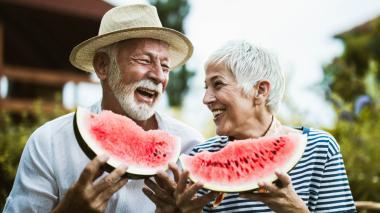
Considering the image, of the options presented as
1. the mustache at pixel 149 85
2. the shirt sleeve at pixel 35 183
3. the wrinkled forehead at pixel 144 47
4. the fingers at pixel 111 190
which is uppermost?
the wrinkled forehead at pixel 144 47

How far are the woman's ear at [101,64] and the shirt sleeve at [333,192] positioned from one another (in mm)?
1744

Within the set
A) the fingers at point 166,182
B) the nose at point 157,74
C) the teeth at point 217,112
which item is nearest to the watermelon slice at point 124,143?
the fingers at point 166,182

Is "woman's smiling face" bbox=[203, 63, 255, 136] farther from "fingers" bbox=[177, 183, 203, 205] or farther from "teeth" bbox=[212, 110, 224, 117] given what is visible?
"fingers" bbox=[177, 183, 203, 205]

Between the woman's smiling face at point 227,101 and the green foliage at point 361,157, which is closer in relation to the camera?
the woman's smiling face at point 227,101

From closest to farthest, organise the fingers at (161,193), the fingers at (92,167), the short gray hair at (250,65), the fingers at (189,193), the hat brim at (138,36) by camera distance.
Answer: the fingers at (92,167), the fingers at (189,193), the fingers at (161,193), the short gray hair at (250,65), the hat brim at (138,36)

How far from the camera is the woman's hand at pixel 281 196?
265 centimetres

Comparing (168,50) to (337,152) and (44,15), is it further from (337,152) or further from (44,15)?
(44,15)

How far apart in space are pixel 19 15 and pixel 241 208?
1233 centimetres

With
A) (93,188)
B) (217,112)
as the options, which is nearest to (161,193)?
(93,188)

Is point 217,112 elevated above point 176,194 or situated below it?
above

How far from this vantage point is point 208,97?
130 inches

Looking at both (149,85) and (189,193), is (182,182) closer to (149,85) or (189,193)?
(189,193)

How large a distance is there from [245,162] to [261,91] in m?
0.47

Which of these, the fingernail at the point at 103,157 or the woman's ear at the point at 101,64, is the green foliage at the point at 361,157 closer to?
the woman's ear at the point at 101,64
